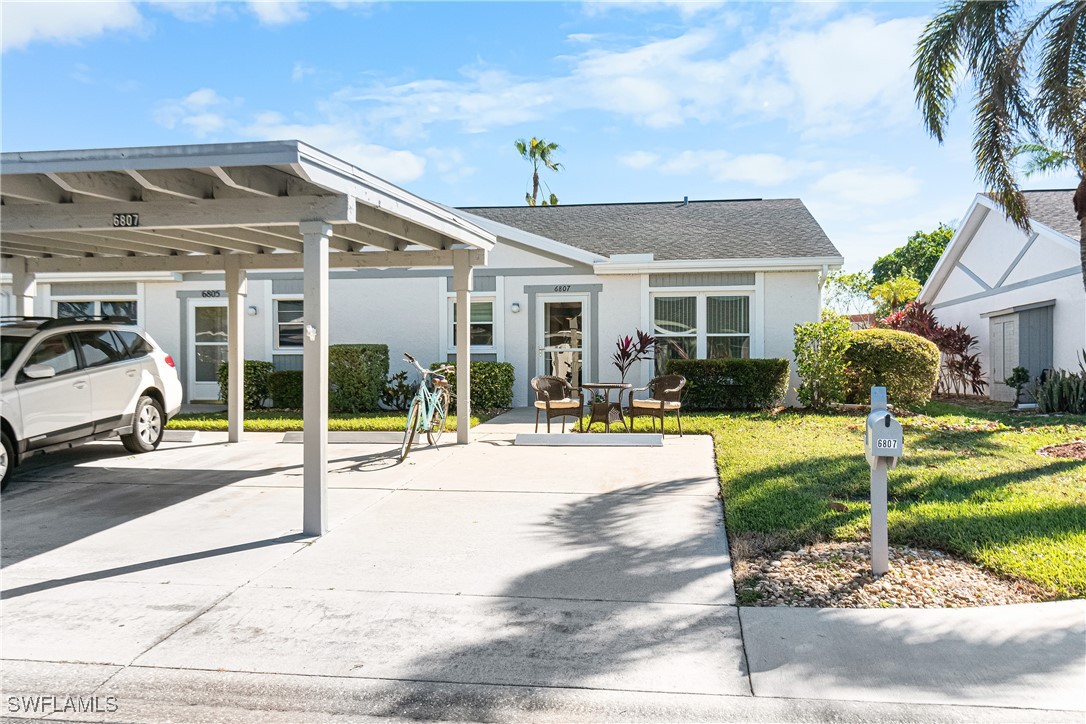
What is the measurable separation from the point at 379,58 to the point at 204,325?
26.5 ft

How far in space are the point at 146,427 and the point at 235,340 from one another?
174cm

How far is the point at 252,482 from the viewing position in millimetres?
7895

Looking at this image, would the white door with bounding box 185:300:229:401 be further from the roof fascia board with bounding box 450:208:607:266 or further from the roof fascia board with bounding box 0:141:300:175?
the roof fascia board with bounding box 0:141:300:175

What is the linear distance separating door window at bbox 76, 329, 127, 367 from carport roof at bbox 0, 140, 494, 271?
3.84ft

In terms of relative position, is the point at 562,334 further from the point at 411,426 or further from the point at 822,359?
the point at 411,426

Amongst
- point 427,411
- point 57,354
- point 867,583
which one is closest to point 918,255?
point 427,411

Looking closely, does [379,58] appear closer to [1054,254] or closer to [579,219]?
[579,219]

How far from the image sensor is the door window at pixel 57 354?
7.88 m

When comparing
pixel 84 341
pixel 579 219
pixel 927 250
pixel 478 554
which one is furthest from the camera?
pixel 927 250

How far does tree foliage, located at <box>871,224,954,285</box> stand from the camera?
44.2 metres

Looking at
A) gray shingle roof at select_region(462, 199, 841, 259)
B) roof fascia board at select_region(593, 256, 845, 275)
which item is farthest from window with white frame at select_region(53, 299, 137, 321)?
roof fascia board at select_region(593, 256, 845, 275)

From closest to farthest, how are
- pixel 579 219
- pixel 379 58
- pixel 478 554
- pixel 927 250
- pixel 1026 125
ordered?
pixel 478 554
pixel 1026 125
pixel 379 58
pixel 579 219
pixel 927 250

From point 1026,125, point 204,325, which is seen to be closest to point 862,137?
point 1026,125

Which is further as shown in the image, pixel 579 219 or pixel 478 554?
pixel 579 219
